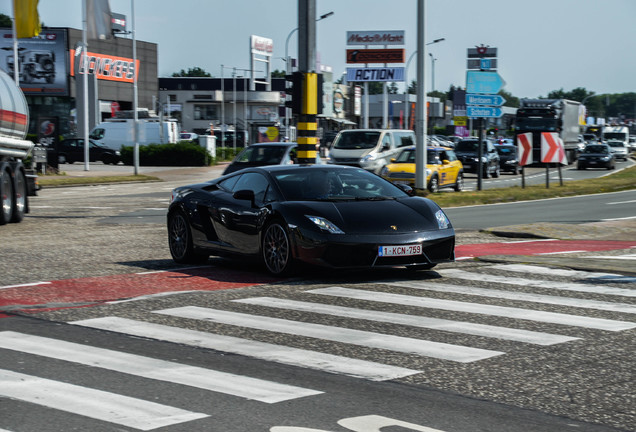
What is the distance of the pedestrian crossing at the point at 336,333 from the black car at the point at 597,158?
156 feet

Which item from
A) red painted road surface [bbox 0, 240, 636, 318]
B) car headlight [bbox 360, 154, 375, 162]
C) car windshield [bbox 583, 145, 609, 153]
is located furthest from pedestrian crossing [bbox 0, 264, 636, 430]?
car windshield [bbox 583, 145, 609, 153]

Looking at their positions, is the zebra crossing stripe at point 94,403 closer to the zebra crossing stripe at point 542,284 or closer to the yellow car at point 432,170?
the zebra crossing stripe at point 542,284

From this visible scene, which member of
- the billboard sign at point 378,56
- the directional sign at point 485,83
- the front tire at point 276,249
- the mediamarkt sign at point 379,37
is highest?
the mediamarkt sign at point 379,37

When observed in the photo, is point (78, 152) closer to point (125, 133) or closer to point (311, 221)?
point (125, 133)

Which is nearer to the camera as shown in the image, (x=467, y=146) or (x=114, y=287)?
(x=114, y=287)

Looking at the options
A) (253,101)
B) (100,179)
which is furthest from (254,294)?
(253,101)

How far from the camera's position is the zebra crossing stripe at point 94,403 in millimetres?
5004

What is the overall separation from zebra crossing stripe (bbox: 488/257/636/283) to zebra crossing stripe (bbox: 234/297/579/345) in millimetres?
3147

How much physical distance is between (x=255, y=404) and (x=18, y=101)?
17034 mm

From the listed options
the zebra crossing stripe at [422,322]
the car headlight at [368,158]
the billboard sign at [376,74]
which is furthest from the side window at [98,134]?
the zebra crossing stripe at [422,322]

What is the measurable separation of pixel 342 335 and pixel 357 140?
27776 millimetres

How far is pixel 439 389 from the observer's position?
5703 mm

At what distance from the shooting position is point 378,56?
82.4 m

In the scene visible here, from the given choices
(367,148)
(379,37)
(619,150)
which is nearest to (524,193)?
(367,148)
